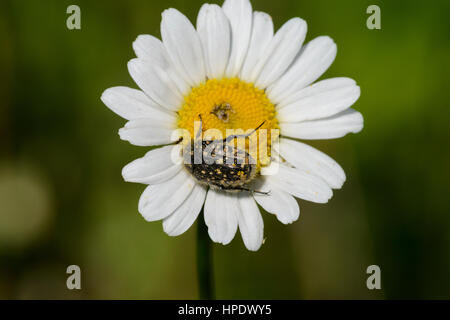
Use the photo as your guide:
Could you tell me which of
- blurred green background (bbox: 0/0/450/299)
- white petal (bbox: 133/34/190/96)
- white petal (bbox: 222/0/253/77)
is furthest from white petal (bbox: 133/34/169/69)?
blurred green background (bbox: 0/0/450/299)

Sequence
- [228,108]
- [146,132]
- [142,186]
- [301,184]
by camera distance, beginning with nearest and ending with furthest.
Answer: [146,132] < [301,184] < [228,108] < [142,186]

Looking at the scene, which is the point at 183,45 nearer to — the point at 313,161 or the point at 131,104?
the point at 131,104

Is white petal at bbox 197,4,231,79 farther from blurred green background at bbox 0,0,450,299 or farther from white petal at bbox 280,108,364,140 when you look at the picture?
blurred green background at bbox 0,0,450,299

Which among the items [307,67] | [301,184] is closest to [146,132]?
[301,184]

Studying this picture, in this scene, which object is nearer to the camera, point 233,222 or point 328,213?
point 233,222

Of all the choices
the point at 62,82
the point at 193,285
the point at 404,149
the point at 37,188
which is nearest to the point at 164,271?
the point at 193,285

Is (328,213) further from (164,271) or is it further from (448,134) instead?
(164,271)
